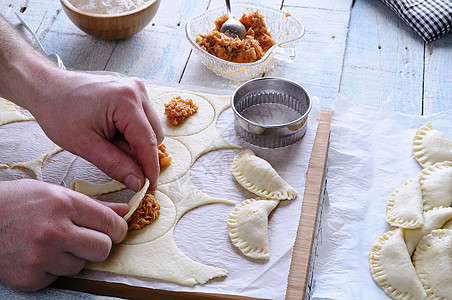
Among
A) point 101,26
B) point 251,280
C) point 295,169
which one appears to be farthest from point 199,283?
point 101,26

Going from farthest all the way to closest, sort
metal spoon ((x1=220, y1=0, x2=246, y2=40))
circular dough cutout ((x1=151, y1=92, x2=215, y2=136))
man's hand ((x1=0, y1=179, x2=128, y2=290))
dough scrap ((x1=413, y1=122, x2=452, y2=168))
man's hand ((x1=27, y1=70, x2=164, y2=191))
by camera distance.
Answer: metal spoon ((x1=220, y1=0, x2=246, y2=40)) < circular dough cutout ((x1=151, y1=92, x2=215, y2=136)) < dough scrap ((x1=413, y1=122, x2=452, y2=168)) < man's hand ((x1=27, y1=70, x2=164, y2=191)) < man's hand ((x1=0, y1=179, x2=128, y2=290))

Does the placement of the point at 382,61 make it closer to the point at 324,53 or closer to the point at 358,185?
the point at 324,53

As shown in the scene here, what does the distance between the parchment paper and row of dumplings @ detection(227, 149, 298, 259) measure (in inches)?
1.1

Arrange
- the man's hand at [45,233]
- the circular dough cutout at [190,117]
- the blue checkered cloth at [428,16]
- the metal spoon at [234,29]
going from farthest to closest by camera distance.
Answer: the blue checkered cloth at [428,16]
the metal spoon at [234,29]
the circular dough cutout at [190,117]
the man's hand at [45,233]

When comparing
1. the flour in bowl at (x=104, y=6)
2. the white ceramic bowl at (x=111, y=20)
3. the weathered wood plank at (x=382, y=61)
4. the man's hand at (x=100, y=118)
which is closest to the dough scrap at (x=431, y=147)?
the weathered wood plank at (x=382, y=61)

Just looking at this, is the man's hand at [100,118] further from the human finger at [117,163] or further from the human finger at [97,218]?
the human finger at [97,218]

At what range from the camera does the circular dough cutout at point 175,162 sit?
2389mm

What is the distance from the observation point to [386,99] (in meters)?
2.87

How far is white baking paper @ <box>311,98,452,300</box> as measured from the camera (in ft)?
6.70

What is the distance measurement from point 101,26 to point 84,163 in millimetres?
979

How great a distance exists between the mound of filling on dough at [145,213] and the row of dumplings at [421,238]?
2.91ft

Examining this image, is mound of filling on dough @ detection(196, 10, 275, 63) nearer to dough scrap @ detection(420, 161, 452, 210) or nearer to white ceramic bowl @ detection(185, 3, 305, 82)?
white ceramic bowl @ detection(185, 3, 305, 82)

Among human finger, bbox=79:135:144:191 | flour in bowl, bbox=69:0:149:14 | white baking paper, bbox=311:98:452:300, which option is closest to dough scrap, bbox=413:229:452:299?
white baking paper, bbox=311:98:452:300

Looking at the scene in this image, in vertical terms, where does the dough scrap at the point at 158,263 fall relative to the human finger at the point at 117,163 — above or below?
below
